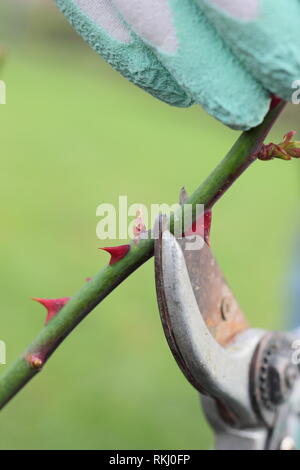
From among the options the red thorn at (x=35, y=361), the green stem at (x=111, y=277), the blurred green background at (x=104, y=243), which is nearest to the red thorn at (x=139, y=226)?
the green stem at (x=111, y=277)

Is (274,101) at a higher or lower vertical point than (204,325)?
higher

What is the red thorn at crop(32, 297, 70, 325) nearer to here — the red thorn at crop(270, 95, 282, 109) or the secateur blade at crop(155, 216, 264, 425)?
the secateur blade at crop(155, 216, 264, 425)

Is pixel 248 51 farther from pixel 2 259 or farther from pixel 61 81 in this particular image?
pixel 61 81

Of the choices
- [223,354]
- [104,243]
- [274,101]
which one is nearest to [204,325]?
[223,354]

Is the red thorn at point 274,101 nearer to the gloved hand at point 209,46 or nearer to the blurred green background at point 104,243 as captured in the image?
the gloved hand at point 209,46

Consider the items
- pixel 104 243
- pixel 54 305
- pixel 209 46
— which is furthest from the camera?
pixel 104 243

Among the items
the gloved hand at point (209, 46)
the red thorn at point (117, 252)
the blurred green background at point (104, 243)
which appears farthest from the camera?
the blurred green background at point (104, 243)

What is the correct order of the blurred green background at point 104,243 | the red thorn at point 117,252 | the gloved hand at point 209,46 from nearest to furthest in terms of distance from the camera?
1. the gloved hand at point 209,46
2. the red thorn at point 117,252
3. the blurred green background at point 104,243

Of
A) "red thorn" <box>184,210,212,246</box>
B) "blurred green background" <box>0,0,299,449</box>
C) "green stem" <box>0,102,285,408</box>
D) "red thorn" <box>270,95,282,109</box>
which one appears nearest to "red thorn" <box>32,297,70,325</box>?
"green stem" <box>0,102,285,408</box>

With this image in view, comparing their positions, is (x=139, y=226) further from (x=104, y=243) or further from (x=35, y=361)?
(x=104, y=243)
